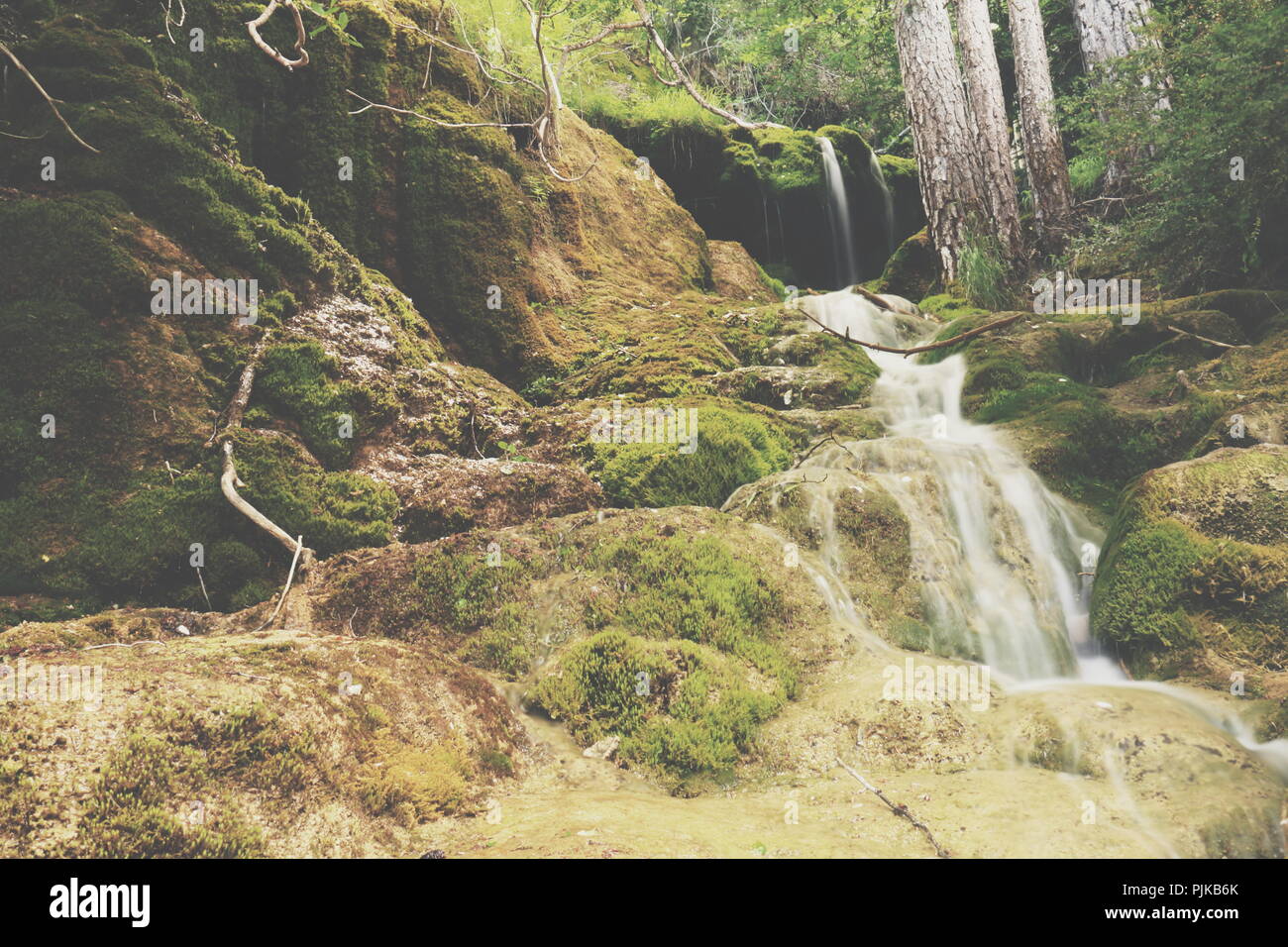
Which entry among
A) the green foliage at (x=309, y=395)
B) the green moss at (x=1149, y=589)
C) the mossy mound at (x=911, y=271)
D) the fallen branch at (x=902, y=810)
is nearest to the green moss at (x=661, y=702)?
the fallen branch at (x=902, y=810)

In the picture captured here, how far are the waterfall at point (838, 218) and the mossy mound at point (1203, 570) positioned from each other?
467 inches

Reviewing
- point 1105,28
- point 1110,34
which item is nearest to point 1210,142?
point 1110,34

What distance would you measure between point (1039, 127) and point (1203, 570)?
1086 cm

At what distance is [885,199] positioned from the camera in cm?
1736

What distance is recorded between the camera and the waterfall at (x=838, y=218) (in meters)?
15.9

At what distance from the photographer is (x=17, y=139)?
228 inches

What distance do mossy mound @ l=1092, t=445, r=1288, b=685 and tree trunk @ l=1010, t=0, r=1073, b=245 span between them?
8.22 metres

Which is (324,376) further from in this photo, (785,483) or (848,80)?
(848,80)

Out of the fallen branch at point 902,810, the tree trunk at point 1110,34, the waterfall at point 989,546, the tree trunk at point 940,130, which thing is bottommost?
the fallen branch at point 902,810

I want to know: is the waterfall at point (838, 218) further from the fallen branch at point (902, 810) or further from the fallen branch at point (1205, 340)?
the fallen branch at point (902, 810)

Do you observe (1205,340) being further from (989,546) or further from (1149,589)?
(1149,589)

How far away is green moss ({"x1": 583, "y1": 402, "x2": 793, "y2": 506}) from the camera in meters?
6.96

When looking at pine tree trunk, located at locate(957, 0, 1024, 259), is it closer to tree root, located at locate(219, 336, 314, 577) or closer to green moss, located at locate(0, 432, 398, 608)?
green moss, located at locate(0, 432, 398, 608)
